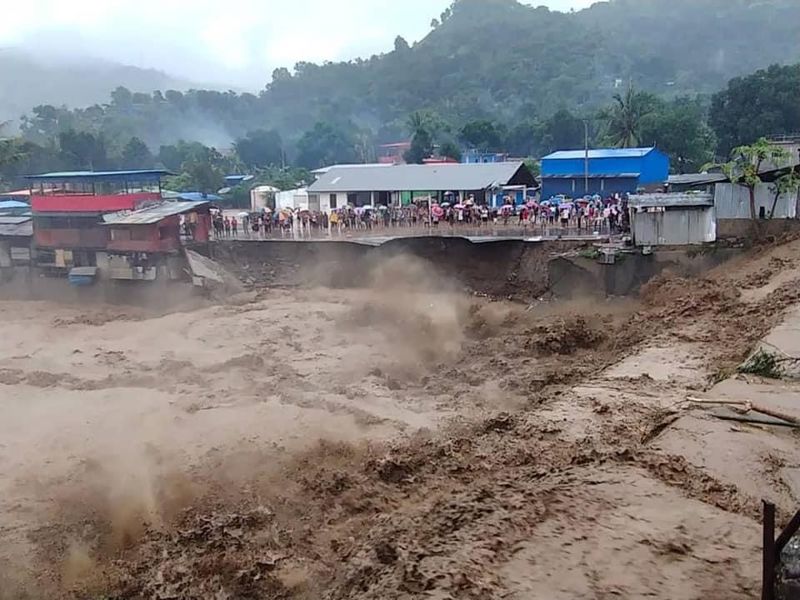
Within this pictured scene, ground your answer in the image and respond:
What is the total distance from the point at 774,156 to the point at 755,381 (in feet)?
47.2

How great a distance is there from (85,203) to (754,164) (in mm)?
27170

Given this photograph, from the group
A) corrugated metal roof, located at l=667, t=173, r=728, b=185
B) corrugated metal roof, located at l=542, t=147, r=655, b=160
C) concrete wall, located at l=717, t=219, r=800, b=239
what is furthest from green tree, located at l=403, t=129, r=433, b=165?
concrete wall, located at l=717, t=219, r=800, b=239

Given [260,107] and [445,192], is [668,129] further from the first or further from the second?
[260,107]

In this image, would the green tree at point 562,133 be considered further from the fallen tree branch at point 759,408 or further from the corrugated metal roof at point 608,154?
the fallen tree branch at point 759,408

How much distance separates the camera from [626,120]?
5666 cm

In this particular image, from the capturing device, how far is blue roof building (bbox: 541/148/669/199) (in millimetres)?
45344

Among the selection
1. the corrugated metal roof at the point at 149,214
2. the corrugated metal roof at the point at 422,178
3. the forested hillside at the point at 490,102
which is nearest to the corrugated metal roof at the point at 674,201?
the corrugated metal roof at the point at 422,178

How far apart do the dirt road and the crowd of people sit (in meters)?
5.27

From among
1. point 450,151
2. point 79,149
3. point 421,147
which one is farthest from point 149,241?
point 79,149

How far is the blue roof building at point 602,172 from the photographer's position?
1785 inches

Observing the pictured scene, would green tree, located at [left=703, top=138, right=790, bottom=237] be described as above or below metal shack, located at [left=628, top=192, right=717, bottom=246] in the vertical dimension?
above

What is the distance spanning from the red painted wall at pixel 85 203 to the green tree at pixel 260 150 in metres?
51.2

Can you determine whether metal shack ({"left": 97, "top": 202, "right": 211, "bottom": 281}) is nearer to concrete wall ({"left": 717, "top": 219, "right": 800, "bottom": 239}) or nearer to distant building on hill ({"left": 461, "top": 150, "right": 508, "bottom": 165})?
concrete wall ({"left": 717, "top": 219, "right": 800, "bottom": 239})

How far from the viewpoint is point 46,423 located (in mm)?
18641
